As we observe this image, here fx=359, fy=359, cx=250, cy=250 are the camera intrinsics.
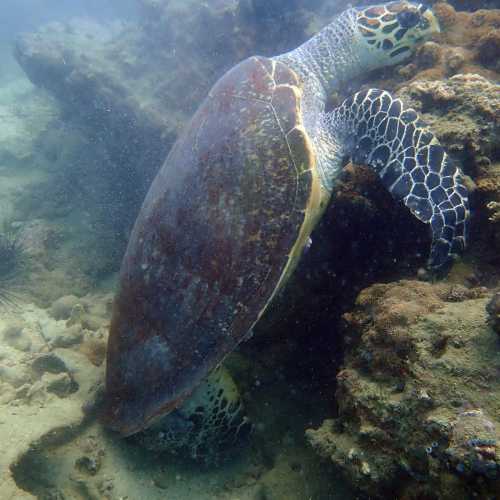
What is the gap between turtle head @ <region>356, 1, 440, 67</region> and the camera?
13.4 feet

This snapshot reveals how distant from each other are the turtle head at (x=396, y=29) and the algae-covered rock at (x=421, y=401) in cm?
317

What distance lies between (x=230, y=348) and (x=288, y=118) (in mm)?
1688

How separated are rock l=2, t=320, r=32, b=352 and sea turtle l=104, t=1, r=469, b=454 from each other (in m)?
1.65

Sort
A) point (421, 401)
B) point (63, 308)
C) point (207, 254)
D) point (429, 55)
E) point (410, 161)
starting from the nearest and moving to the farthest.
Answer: point (421, 401) < point (207, 254) < point (410, 161) < point (429, 55) < point (63, 308)

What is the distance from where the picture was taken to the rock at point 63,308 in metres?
4.47

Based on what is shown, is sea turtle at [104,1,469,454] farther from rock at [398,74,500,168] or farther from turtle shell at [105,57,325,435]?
rock at [398,74,500,168]

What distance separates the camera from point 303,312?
10.5 feet

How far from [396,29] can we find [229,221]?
3.40m

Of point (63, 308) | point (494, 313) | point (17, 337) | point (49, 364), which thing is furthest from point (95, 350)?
point (494, 313)

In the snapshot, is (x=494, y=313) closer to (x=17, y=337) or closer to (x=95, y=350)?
(x=95, y=350)

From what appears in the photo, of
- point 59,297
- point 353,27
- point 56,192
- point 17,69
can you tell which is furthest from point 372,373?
point 17,69

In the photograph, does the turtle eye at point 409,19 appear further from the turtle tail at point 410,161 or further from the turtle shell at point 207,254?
the turtle shell at point 207,254

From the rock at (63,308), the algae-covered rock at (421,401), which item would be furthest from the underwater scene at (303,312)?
the rock at (63,308)

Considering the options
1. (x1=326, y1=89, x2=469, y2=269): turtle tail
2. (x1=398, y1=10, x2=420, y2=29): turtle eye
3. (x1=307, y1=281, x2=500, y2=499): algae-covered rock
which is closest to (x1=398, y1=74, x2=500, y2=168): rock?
(x1=326, y1=89, x2=469, y2=269): turtle tail
